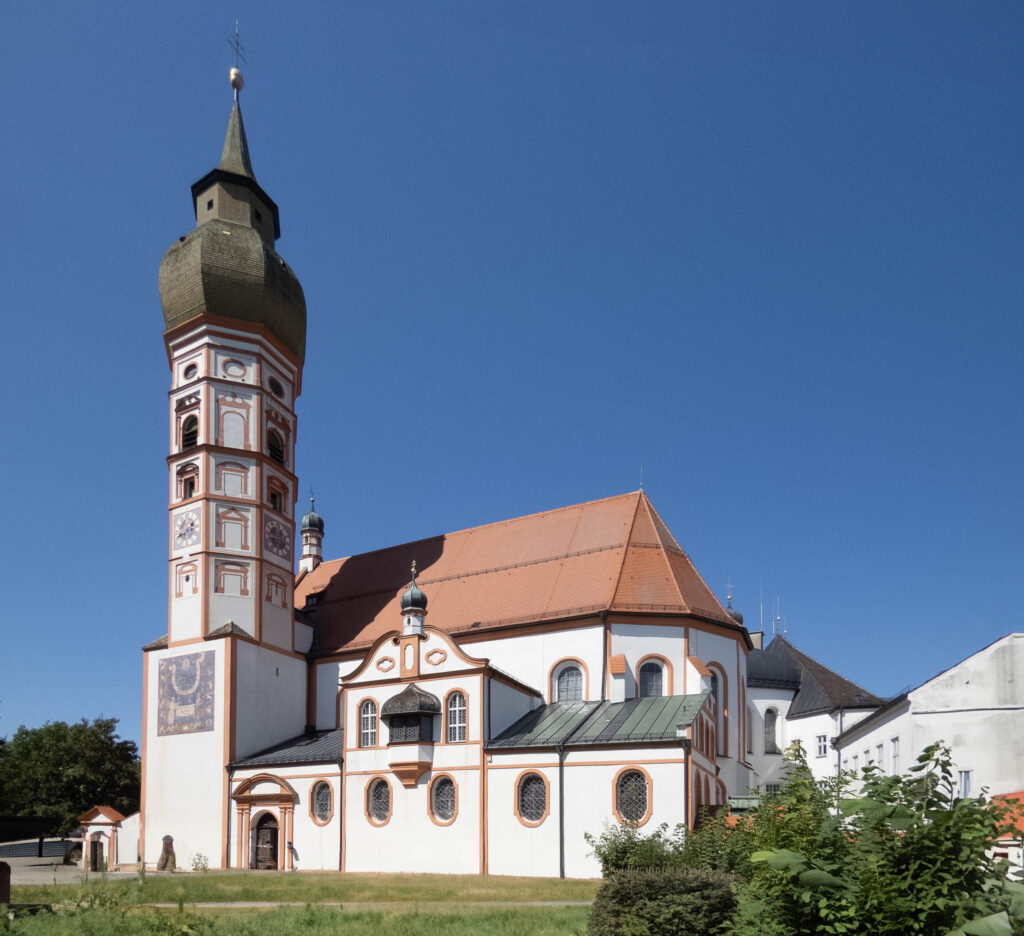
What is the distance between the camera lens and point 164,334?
41.6m

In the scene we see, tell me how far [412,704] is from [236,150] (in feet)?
85.0

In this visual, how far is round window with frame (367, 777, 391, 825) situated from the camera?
1315 inches

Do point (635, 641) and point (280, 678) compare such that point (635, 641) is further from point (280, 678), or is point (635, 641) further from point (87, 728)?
point (87, 728)

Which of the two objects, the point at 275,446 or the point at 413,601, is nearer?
the point at 413,601

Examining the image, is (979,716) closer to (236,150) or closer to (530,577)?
(530,577)

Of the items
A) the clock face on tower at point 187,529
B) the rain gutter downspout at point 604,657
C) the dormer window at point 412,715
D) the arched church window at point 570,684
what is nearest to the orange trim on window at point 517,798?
the dormer window at point 412,715

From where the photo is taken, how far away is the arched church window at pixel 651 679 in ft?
116

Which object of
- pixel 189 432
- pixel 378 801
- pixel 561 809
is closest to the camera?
pixel 561 809

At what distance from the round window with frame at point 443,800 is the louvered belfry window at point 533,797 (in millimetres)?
2295

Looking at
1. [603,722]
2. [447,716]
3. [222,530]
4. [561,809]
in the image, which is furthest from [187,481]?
[561,809]

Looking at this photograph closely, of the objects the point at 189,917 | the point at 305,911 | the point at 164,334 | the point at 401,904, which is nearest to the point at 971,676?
the point at 401,904

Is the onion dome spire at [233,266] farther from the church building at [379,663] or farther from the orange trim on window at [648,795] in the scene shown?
the orange trim on window at [648,795]

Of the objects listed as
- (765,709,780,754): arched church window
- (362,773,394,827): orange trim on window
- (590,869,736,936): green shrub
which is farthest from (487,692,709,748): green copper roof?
(590,869,736,936): green shrub

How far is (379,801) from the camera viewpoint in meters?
33.7
